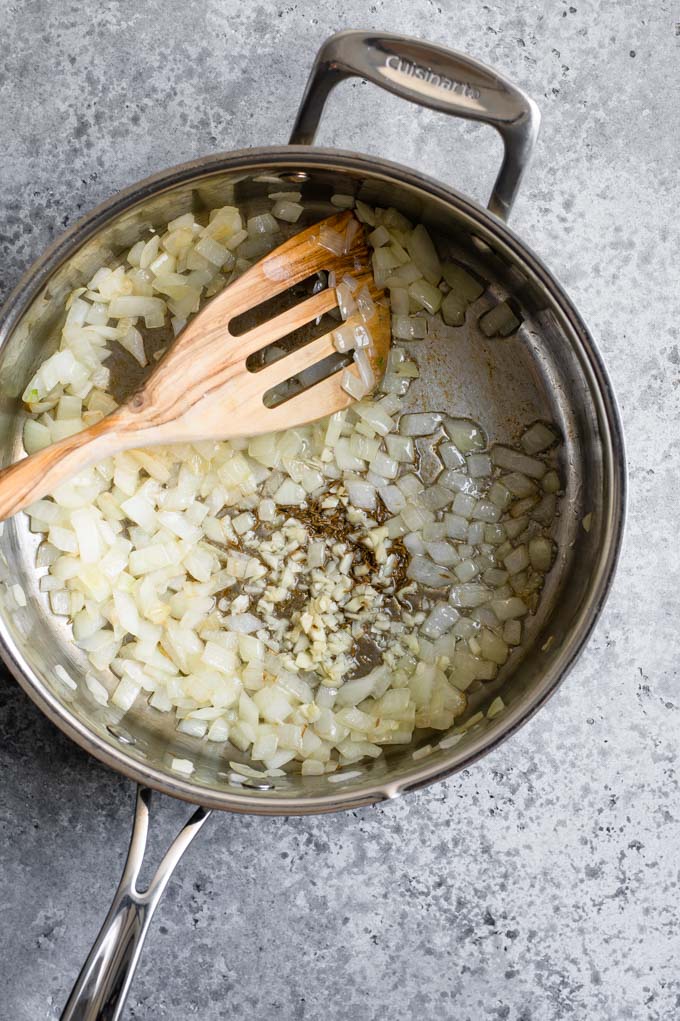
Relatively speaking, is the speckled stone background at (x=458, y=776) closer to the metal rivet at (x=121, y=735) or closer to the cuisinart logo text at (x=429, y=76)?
the metal rivet at (x=121, y=735)

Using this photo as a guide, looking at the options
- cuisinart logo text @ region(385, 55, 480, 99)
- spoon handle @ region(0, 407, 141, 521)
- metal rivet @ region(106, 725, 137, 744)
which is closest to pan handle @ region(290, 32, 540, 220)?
cuisinart logo text @ region(385, 55, 480, 99)

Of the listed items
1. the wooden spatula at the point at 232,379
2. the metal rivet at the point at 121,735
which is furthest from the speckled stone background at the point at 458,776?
the wooden spatula at the point at 232,379

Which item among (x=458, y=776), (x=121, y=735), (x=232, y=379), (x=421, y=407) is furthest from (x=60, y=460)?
(x=458, y=776)

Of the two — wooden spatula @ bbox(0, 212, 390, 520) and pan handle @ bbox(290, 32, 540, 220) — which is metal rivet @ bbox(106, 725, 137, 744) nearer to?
wooden spatula @ bbox(0, 212, 390, 520)

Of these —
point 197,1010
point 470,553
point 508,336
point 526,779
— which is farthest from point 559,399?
point 197,1010

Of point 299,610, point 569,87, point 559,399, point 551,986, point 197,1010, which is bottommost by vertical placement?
point 197,1010

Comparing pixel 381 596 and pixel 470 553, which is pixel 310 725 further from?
pixel 470 553

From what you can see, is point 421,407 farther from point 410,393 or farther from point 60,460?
point 60,460
